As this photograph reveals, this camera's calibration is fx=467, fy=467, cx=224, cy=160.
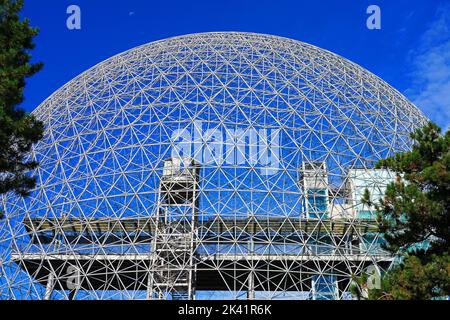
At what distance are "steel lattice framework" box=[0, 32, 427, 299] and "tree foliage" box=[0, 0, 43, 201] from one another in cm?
953

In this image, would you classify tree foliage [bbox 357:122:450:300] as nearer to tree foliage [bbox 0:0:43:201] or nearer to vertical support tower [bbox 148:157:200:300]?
tree foliage [bbox 0:0:43:201]

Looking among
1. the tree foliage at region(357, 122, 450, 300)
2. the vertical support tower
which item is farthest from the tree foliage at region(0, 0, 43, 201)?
the vertical support tower

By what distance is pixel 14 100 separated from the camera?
440 inches

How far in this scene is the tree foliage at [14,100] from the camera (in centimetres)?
1081

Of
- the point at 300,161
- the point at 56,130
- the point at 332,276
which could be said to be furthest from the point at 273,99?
the point at 56,130

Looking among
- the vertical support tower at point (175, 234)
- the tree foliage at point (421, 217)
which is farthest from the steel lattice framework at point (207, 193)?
the tree foliage at point (421, 217)

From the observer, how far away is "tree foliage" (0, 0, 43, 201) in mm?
10812

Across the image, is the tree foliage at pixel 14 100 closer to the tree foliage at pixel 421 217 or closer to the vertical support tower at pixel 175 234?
the tree foliage at pixel 421 217

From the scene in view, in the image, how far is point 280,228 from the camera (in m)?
20.8

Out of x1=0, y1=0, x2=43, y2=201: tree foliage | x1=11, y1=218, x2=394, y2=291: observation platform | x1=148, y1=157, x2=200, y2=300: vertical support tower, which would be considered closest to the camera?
x1=0, y1=0, x2=43, y2=201: tree foliage

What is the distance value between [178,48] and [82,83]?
6.36m

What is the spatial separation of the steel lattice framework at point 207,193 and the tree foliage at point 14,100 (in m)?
9.53

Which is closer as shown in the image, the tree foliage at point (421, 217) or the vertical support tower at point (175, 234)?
the tree foliage at point (421, 217)

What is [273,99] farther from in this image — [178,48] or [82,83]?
[82,83]
